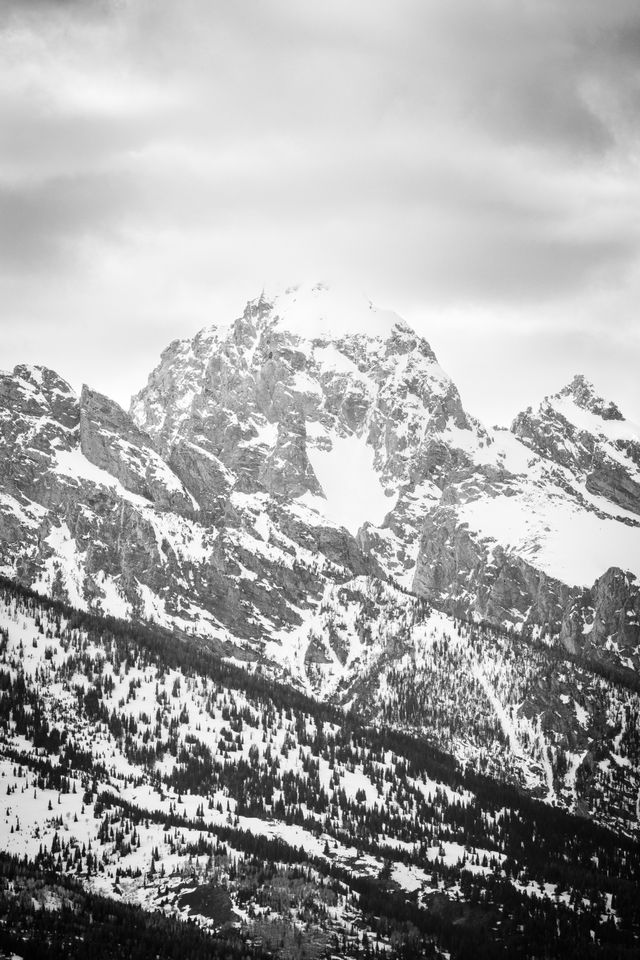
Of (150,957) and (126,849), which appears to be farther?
(126,849)

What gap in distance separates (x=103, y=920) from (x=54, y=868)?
2201 cm

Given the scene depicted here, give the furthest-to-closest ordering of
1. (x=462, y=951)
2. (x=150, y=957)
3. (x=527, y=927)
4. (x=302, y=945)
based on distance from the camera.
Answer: (x=527, y=927) < (x=462, y=951) < (x=302, y=945) < (x=150, y=957)

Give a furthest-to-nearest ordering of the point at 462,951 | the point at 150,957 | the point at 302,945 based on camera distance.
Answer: the point at 462,951
the point at 302,945
the point at 150,957

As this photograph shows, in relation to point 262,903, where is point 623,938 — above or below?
above

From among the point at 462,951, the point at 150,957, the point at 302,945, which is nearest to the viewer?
the point at 150,957

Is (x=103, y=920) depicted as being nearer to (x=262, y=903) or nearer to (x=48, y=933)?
(x=48, y=933)

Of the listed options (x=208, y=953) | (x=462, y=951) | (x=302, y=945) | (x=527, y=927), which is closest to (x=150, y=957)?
(x=208, y=953)

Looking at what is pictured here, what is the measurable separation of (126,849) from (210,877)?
61.6 ft

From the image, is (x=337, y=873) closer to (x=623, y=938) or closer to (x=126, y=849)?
(x=126, y=849)

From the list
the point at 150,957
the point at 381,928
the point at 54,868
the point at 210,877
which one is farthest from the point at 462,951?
the point at 54,868

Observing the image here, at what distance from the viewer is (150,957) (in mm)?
153750

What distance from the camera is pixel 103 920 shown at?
163500 millimetres

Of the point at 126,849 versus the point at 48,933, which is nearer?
the point at 48,933

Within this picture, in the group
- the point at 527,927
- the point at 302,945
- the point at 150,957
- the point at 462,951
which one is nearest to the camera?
the point at 150,957
